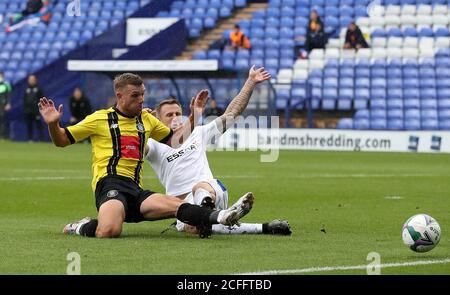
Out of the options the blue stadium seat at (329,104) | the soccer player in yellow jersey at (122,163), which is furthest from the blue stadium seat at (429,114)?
the soccer player in yellow jersey at (122,163)

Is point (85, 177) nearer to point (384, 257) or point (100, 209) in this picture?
point (100, 209)

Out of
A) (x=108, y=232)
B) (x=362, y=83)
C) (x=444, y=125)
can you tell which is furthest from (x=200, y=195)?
(x=362, y=83)

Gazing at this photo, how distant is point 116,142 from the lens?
33.7ft

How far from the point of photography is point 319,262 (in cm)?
820

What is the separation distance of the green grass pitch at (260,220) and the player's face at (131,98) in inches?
46.6

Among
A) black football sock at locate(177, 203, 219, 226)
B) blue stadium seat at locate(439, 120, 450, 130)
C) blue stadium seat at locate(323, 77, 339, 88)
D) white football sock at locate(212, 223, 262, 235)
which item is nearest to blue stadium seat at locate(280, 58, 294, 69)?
blue stadium seat at locate(323, 77, 339, 88)

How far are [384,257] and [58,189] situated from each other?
8761 millimetres

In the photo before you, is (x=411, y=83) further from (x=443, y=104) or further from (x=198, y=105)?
(x=198, y=105)

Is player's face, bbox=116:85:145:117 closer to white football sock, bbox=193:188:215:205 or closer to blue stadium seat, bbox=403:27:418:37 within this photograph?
white football sock, bbox=193:188:215:205

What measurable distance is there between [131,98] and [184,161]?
102cm

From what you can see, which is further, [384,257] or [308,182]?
[308,182]

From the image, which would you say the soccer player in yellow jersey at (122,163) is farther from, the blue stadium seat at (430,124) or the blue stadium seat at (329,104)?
the blue stadium seat at (329,104)
